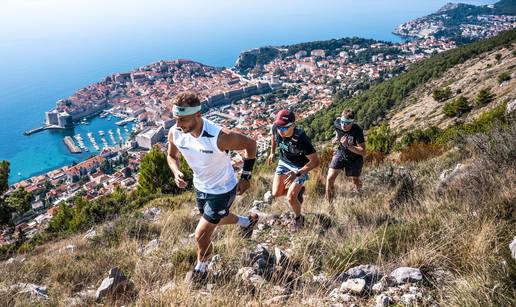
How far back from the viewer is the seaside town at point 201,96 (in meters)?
40.6

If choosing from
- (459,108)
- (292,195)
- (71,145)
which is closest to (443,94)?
(459,108)

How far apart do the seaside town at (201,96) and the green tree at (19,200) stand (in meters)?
19.2

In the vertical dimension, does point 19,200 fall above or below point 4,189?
below

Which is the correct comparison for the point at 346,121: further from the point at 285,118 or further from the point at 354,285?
the point at 354,285

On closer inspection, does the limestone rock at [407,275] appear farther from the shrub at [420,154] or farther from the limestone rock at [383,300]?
the shrub at [420,154]

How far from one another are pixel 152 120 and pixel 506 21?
416 ft

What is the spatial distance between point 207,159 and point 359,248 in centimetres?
129

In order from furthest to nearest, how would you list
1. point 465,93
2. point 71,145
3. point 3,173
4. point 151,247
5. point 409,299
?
point 71,145 < point 465,93 < point 3,173 < point 151,247 < point 409,299

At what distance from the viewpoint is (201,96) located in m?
72.4

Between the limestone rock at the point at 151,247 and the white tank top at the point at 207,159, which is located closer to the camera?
the white tank top at the point at 207,159

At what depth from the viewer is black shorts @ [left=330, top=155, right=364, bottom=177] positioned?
4461 millimetres

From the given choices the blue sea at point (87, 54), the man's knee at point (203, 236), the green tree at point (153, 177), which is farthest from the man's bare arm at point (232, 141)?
the blue sea at point (87, 54)

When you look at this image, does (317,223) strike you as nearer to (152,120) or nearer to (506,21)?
(152,120)

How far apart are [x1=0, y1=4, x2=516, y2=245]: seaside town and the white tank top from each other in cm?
3002
